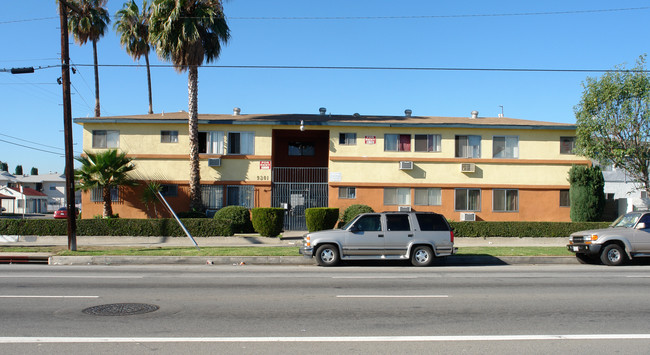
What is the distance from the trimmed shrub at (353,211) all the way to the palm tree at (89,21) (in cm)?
2441

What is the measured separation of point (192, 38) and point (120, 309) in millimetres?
18295

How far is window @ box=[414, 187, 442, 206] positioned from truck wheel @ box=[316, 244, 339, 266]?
498 inches

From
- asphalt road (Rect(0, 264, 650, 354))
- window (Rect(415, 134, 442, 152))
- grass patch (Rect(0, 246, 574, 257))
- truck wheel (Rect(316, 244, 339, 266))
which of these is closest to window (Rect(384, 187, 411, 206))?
window (Rect(415, 134, 442, 152))

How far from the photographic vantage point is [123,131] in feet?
89.0

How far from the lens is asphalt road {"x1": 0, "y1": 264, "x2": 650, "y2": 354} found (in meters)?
6.50

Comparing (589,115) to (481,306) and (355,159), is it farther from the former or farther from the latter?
(481,306)

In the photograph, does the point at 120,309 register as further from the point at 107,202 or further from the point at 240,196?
the point at 240,196

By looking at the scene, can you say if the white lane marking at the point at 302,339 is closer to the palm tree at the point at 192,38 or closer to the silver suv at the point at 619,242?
the silver suv at the point at 619,242

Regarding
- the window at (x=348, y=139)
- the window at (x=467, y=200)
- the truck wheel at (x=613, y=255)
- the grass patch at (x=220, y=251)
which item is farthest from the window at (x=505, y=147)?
the truck wheel at (x=613, y=255)

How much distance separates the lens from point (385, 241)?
15.1 metres

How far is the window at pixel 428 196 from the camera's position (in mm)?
26984

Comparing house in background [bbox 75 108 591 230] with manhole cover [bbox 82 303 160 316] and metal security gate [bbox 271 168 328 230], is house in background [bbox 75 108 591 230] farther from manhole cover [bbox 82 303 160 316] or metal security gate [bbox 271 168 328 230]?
manhole cover [bbox 82 303 160 316]

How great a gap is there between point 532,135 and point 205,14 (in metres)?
17.8

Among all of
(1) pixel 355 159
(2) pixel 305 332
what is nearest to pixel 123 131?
(1) pixel 355 159
